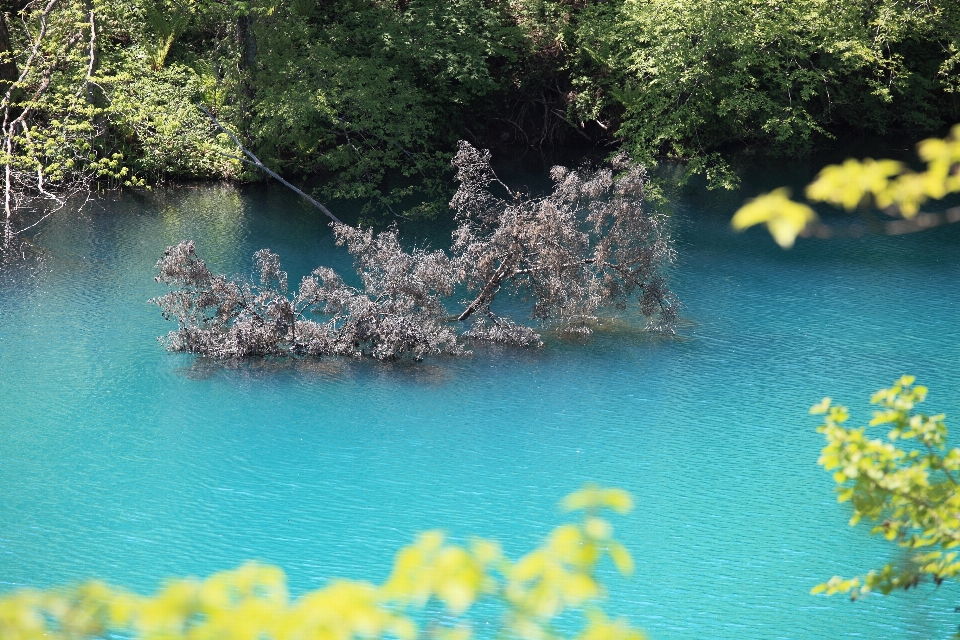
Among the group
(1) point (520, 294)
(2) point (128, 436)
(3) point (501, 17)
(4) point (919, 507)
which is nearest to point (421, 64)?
(3) point (501, 17)

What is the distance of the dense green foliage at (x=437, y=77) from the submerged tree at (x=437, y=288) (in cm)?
416

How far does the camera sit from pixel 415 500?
24.8 ft

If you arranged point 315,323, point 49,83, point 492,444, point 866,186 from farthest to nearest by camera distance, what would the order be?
1. point 49,83
2. point 315,323
3. point 492,444
4. point 866,186

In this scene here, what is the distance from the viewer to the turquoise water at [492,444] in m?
6.65

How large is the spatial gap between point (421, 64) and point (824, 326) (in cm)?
978

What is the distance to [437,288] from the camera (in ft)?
34.0

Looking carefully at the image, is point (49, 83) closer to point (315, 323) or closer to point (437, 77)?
point (437, 77)

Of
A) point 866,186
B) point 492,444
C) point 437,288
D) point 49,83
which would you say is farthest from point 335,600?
point 49,83

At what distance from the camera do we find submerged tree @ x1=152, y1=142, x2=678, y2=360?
34.0 ft

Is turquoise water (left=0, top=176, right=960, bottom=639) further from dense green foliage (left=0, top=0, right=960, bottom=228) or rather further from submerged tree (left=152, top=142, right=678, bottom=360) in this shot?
dense green foliage (left=0, top=0, right=960, bottom=228)

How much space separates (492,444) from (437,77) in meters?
11.5

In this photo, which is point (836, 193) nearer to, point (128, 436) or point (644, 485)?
point (644, 485)

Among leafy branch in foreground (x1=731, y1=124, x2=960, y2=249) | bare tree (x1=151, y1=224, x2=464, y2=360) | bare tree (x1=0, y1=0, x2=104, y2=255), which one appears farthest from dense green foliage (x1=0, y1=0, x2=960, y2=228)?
leafy branch in foreground (x1=731, y1=124, x2=960, y2=249)

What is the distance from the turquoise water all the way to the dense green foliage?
3919 mm
